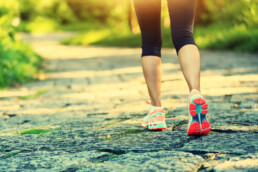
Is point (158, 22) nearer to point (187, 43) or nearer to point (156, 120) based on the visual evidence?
point (187, 43)

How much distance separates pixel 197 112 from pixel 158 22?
25.8 inches

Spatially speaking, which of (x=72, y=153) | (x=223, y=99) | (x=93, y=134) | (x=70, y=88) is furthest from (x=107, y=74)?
(x=72, y=153)

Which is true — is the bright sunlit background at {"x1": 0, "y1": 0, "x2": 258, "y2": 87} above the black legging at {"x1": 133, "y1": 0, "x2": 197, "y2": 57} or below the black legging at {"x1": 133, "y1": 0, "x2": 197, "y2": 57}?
above

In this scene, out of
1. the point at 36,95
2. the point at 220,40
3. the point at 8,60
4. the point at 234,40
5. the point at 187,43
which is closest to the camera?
the point at 187,43

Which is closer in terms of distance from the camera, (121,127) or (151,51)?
(151,51)

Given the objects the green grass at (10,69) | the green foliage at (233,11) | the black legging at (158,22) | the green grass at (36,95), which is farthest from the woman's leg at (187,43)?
the green foliage at (233,11)

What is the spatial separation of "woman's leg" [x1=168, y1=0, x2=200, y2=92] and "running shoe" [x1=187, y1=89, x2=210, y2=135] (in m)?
0.15

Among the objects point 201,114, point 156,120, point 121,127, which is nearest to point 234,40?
point 121,127

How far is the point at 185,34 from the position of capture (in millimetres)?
2168

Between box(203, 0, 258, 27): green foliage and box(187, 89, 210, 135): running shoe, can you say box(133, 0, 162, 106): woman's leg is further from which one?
box(203, 0, 258, 27): green foliage

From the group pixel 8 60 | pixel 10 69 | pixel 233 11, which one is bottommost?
pixel 10 69

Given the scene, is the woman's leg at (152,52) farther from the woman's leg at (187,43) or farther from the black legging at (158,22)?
the woman's leg at (187,43)

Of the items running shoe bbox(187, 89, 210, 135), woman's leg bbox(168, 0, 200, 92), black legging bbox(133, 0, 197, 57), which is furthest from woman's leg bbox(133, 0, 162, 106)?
running shoe bbox(187, 89, 210, 135)

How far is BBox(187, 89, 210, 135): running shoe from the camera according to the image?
1.98m
